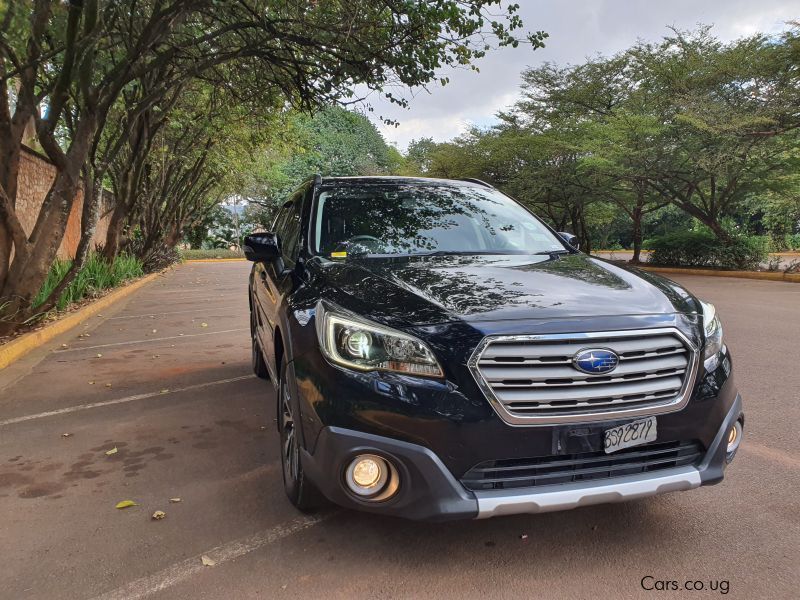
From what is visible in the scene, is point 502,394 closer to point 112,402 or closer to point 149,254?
point 112,402

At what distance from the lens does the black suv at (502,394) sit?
2.23m

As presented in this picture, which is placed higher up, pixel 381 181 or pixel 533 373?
pixel 381 181

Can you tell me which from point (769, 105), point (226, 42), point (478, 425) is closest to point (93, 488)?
point (478, 425)

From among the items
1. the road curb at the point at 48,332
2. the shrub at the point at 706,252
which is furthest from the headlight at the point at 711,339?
the shrub at the point at 706,252

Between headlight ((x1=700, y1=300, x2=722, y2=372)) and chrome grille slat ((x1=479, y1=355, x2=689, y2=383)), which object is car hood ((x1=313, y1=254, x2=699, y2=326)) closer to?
headlight ((x1=700, y1=300, x2=722, y2=372))

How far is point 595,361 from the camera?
90.0 inches

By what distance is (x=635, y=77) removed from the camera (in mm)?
20938

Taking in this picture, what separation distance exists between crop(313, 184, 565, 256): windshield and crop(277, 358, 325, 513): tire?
89 centimetres

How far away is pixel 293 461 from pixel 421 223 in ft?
5.49

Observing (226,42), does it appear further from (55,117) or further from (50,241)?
(50,241)

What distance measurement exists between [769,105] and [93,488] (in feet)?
57.5

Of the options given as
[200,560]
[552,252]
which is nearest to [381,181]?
[552,252]

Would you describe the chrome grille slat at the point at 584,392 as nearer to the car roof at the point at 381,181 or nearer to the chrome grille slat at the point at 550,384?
the chrome grille slat at the point at 550,384

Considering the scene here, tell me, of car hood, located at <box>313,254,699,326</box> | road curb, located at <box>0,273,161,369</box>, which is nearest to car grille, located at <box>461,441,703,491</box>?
car hood, located at <box>313,254,699,326</box>
